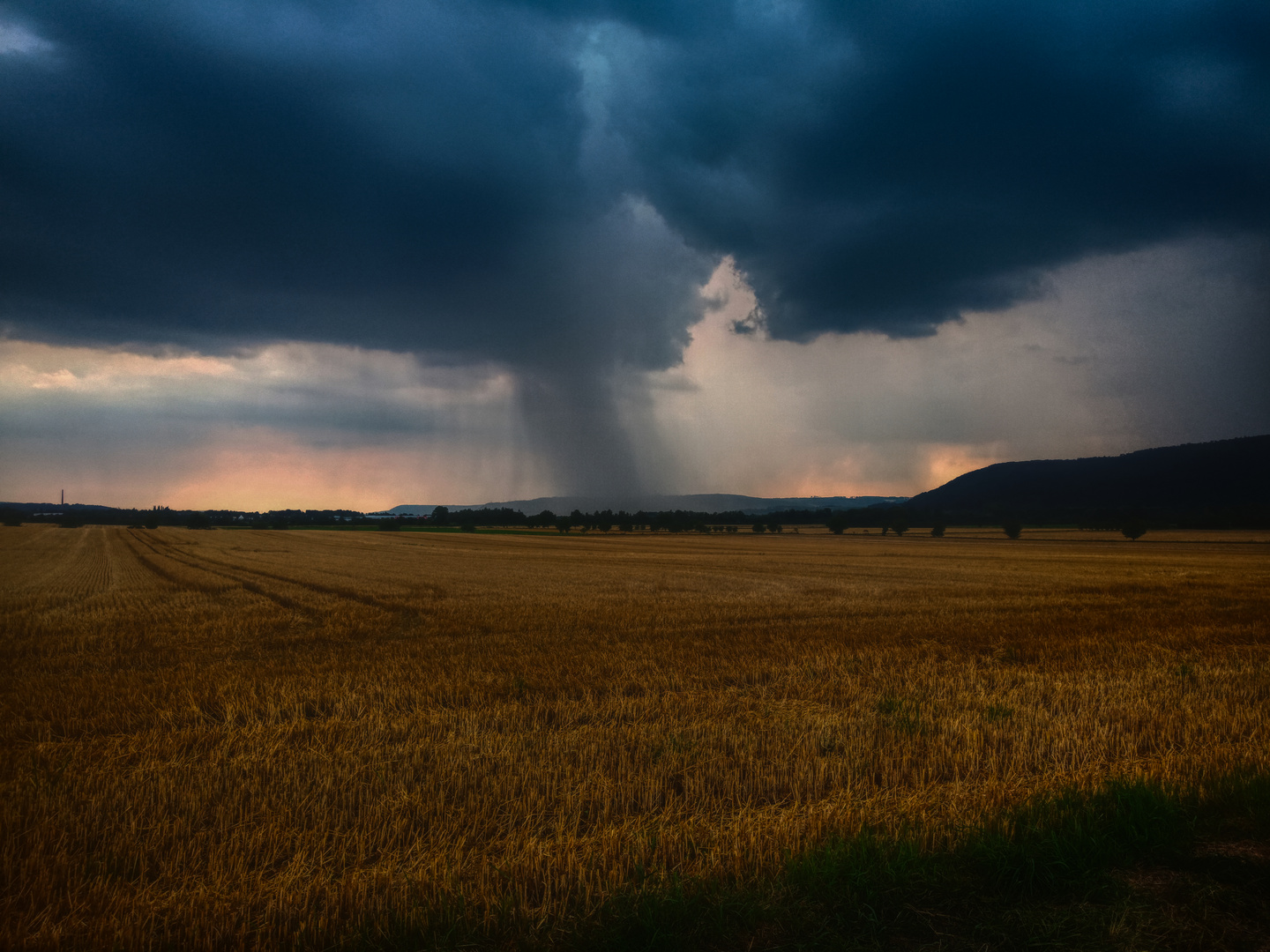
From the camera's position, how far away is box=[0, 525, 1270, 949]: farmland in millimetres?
4629

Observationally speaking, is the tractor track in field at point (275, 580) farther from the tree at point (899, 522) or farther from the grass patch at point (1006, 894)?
the tree at point (899, 522)

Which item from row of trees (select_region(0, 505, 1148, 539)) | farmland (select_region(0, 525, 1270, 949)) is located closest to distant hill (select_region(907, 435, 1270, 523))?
row of trees (select_region(0, 505, 1148, 539))

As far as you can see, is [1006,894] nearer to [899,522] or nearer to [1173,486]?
[899,522]

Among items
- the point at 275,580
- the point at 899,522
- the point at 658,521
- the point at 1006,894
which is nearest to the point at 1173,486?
the point at 899,522

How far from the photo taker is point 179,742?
25.7 feet

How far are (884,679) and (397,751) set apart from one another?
7.89 metres

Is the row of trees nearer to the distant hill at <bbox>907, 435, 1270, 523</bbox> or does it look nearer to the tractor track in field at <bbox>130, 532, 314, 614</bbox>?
the distant hill at <bbox>907, 435, 1270, 523</bbox>

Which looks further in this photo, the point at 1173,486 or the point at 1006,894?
the point at 1173,486

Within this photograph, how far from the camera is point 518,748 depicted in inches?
297

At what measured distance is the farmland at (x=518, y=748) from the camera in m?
4.63

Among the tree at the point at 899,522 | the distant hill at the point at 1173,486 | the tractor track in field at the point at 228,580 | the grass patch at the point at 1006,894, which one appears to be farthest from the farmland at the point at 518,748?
the distant hill at the point at 1173,486

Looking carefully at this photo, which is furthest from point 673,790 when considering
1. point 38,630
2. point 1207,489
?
point 1207,489

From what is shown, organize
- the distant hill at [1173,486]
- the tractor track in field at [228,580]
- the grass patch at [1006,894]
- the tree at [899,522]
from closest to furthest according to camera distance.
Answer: the grass patch at [1006,894] → the tractor track in field at [228,580] → the tree at [899,522] → the distant hill at [1173,486]

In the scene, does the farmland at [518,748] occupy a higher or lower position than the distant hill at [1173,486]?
lower
